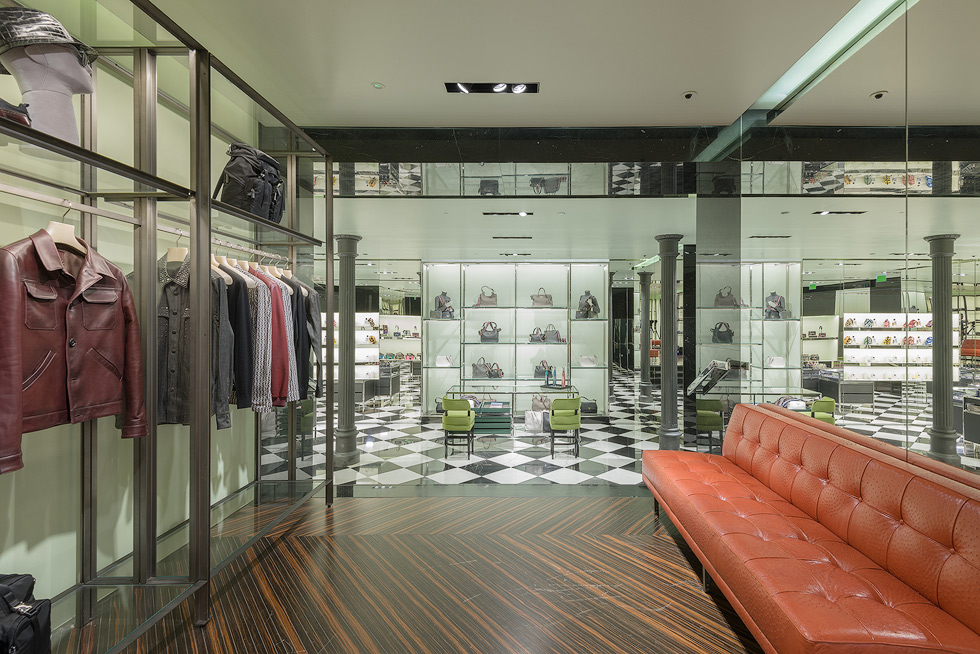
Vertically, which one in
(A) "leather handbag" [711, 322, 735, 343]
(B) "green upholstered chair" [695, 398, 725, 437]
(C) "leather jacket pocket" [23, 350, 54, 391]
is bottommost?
(B) "green upholstered chair" [695, 398, 725, 437]

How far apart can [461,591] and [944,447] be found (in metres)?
2.34

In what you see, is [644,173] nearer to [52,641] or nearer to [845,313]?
[845,313]

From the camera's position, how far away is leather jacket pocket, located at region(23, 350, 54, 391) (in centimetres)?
162

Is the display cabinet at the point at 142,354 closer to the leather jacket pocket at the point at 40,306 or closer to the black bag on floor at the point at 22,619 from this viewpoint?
the black bag on floor at the point at 22,619

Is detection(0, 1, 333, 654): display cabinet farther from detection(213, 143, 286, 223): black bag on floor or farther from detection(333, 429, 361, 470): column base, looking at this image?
detection(333, 429, 361, 470): column base

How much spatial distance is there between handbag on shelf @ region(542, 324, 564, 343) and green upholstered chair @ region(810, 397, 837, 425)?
14.5 feet

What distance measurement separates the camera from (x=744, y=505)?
2.32 m

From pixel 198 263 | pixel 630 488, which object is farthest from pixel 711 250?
pixel 198 263

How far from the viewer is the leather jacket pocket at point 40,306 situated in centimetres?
163

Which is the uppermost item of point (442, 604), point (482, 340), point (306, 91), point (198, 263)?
point (306, 91)

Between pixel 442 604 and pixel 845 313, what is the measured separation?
2836mm

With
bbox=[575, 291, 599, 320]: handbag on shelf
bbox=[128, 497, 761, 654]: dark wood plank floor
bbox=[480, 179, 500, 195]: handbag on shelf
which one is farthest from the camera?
bbox=[575, 291, 599, 320]: handbag on shelf

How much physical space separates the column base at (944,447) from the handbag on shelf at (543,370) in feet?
17.9

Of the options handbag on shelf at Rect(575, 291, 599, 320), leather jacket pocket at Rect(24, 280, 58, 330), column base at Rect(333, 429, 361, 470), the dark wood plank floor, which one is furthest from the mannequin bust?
handbag on shelf at Rect(575, 291, 599, 320)
